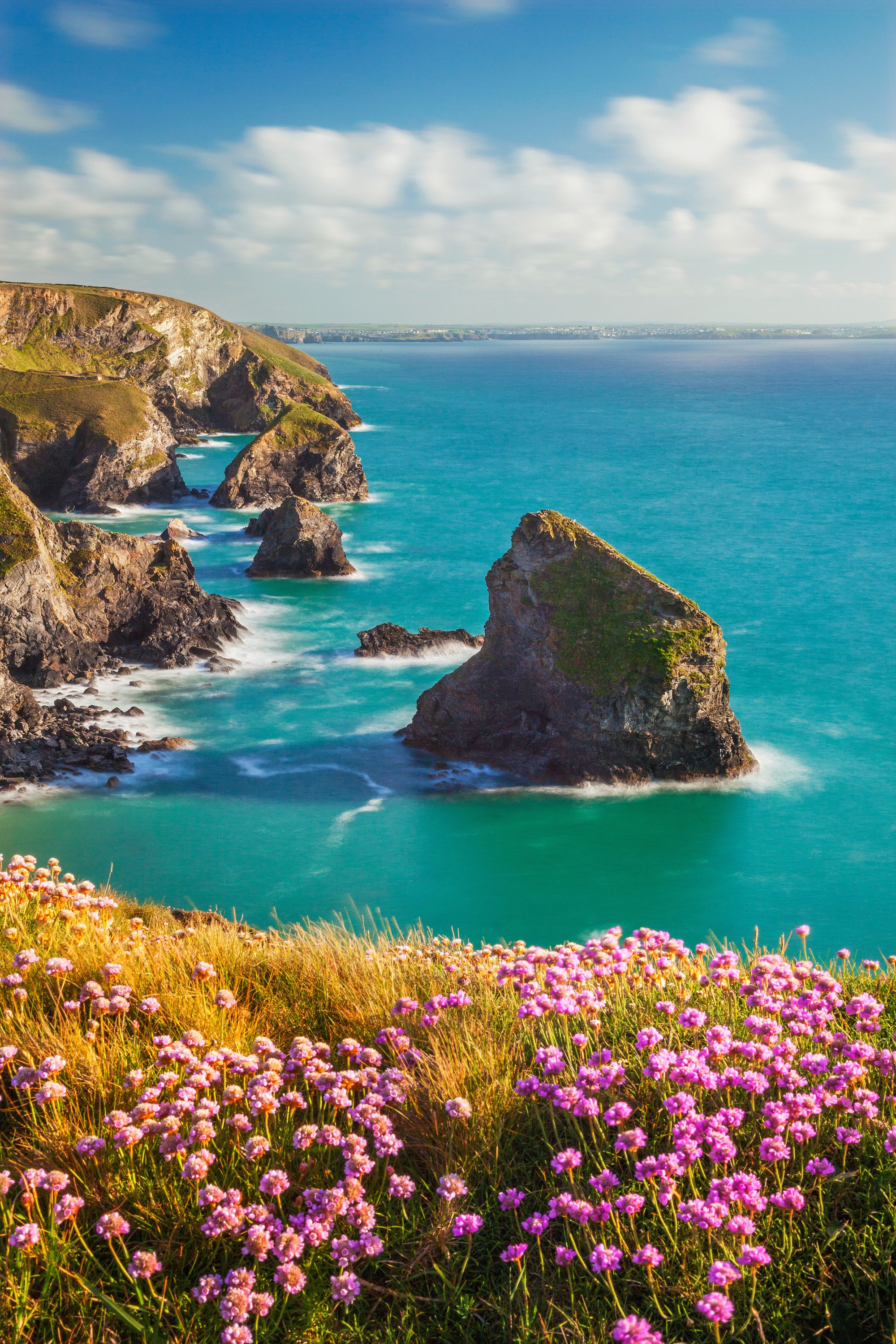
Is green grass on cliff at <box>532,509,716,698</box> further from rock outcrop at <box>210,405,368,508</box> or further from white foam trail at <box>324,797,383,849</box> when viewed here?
rock outcrop at <box>210,405,368,508</box>

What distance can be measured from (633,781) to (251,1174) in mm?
32336

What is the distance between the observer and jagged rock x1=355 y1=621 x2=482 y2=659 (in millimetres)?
53219

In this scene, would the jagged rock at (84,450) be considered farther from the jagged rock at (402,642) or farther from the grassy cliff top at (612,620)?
the grassy cliff top at (612,620)

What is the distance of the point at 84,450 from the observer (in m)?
95.6

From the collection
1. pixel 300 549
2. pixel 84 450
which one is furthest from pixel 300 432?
pixel 300 549

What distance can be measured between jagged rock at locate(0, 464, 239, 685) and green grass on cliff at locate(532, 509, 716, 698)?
76.2 ft

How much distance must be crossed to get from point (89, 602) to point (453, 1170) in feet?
157

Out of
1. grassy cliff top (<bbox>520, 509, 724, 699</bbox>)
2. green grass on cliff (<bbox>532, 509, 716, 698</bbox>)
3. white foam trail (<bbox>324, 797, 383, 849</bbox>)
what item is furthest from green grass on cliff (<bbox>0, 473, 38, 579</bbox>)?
green grass on cliff (<bbox>532, 509, 716, 698</bbox>)

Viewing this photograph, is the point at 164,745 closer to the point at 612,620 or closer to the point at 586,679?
the point at 586,679

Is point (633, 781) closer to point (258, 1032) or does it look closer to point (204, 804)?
point (204, 804)

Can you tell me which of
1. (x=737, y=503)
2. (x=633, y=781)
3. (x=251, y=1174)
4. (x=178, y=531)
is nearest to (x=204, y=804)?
(x=633, y=781)

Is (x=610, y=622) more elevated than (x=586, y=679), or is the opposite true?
(x=610, y=622)

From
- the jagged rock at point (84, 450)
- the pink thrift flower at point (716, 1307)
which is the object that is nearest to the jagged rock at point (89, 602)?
the jagged rock at point (84, 450)

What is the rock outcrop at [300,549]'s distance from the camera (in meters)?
70.6
